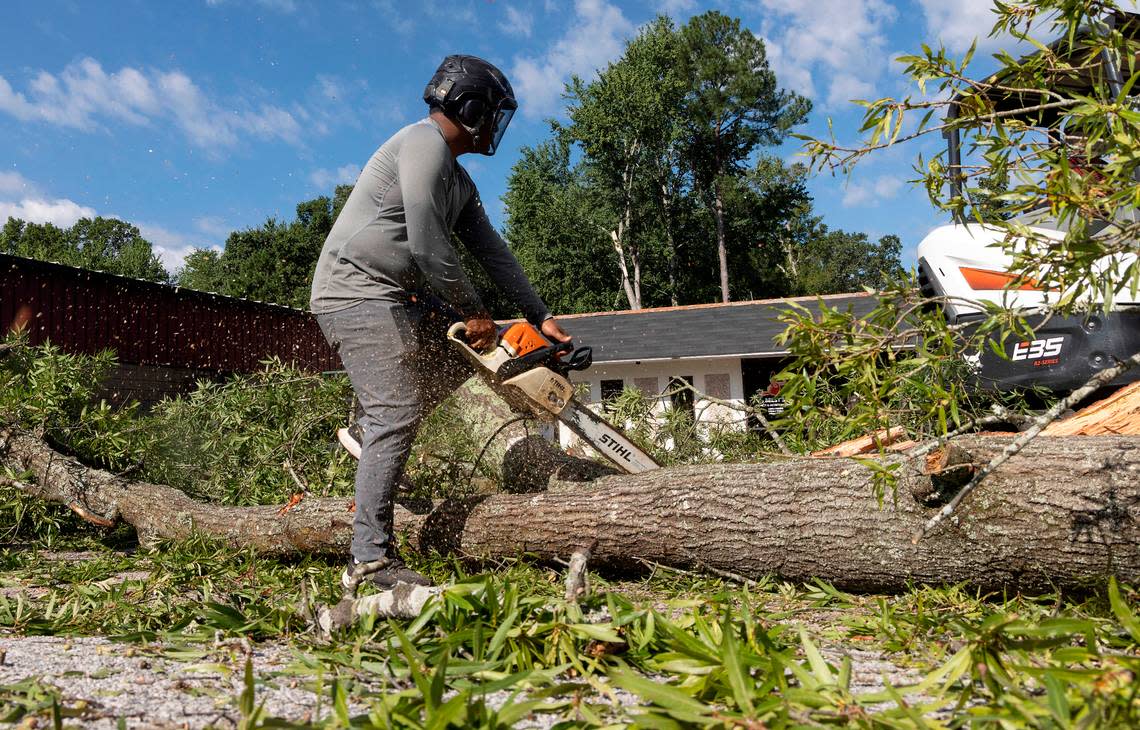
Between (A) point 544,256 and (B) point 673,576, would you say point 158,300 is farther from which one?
(A) point 544,256

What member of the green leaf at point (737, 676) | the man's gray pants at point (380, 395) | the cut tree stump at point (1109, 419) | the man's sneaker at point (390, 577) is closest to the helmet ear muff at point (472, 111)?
the man's gray pants at point (380, 395)

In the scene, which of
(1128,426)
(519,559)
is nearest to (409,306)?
(519,559)

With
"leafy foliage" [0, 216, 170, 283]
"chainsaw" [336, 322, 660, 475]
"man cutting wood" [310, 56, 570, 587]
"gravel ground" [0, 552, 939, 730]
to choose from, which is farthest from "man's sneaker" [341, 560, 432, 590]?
"leafy foliage" [0, 216, 170, 283]

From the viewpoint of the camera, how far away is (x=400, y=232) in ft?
9.02

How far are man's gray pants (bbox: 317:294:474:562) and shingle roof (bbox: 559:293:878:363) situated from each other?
12.3 m

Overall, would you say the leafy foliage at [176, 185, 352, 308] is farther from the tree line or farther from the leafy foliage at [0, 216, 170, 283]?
the tree line

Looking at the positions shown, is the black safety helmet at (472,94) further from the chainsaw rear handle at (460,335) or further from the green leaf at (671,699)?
the green leaf at (671,699)

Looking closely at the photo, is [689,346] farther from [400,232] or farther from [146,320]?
[400,232]

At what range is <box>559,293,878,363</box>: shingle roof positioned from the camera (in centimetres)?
1507

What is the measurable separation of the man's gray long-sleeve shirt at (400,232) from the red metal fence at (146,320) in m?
6.06

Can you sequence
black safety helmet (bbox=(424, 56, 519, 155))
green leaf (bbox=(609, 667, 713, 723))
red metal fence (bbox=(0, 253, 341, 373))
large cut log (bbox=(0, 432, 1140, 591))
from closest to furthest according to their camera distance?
green leaf (bbox=(609, 667, 713, 723)) < large cut log (bbox=(0, 432, 1140, 591)) < black safety helmet (bbox=(424, 56, 519, 155)) < red metal fence (bbox=(0, 253, 341, 373))

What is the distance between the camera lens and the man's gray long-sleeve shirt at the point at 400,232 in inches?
102

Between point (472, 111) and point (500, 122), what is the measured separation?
0.18 meters

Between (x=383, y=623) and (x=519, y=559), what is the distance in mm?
841
